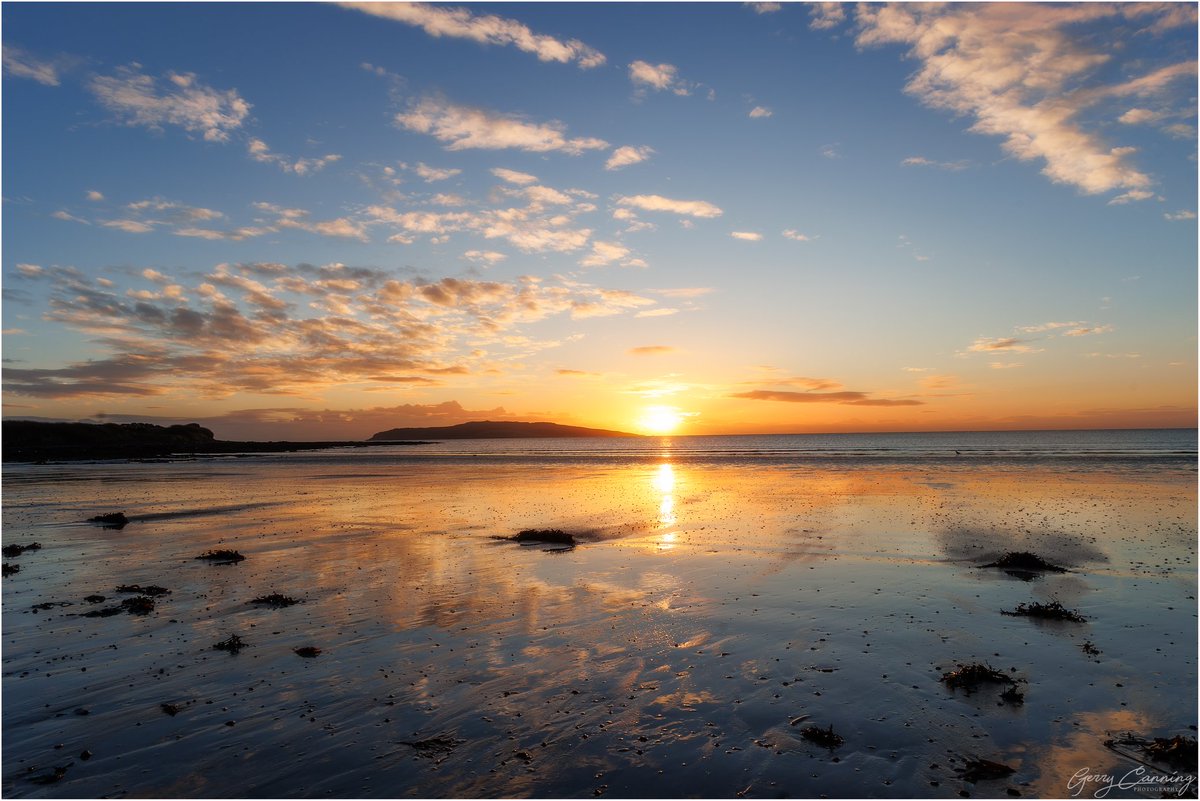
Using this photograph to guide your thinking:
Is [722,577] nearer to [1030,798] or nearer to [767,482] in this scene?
[1030,798]

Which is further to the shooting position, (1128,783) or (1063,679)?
(1063,679)

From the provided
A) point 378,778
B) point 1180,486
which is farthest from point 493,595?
point 1180,486

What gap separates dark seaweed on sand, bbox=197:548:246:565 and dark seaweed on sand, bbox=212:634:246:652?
10.7m

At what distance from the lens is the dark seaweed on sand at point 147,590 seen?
19078 millimetres

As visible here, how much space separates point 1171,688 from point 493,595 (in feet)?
53.1

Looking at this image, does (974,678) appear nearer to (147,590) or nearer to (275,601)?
(275,601)

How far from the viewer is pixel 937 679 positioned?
12094 mm

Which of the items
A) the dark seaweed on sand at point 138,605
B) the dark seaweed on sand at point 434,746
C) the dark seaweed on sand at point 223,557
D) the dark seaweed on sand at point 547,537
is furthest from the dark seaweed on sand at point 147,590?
the dark seaweed on sand at point 434,746

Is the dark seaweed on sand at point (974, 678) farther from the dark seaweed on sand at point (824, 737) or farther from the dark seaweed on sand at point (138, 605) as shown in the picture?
the dark seaweed on sand at point (138, 605)

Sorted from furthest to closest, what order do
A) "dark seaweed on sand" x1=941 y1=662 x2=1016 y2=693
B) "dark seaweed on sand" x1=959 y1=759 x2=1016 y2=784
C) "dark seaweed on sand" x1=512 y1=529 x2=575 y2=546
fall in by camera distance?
"dark seaweed on sand" x1=512 y1=529 x2=575 y2=546
"dark seaweed on sand" x1=941 y1=662 x2=1016 y2=693
"dark seaweed on sand" x1=959 y1=759 x2=1016 y2=784

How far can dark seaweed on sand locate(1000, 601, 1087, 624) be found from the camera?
15898mm

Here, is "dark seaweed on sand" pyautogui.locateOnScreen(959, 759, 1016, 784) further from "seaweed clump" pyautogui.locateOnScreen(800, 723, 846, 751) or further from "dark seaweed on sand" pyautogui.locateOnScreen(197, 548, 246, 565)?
"dark seaweed on sand" pyautogui.locateOnScreen(197, 548, 246, 565)

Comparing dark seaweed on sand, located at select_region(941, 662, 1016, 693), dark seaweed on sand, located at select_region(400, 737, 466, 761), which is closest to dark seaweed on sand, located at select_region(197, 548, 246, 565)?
dark seaweed on sand, located at select_region(400, 737, 466, 761)

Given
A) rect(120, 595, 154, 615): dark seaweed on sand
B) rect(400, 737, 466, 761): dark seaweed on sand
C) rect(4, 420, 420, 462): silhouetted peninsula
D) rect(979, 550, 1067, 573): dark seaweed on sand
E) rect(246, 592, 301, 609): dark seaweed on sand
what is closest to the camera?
rect(400, 737, 466, 761): dark seaweed on sand
